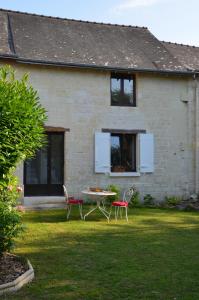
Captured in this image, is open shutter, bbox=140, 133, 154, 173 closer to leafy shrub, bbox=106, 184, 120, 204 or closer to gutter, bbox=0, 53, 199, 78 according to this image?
leafy shrub, bbox=106, 184, 120, 204

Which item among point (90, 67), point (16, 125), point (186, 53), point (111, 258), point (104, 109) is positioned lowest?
point (111, 258)

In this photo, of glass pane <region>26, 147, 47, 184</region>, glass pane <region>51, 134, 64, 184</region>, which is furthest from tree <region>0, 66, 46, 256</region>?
glass pane <region>51, 134, 64, 184</region>

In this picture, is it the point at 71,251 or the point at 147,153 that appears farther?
the point at 147,153

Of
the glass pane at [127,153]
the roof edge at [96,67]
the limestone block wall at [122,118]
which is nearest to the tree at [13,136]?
the roof edge at [96,67]

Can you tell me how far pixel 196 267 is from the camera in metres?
6.75

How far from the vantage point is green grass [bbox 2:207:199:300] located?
18.1ft

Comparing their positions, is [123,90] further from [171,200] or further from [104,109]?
[171,200]

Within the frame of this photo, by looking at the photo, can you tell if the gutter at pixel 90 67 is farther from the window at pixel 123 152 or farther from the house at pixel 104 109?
the window at pixel 123 152

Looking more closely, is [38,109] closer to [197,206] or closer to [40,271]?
[40,271]

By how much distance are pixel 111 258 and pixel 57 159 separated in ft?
26.3

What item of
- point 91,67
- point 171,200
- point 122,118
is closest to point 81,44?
point 91,67

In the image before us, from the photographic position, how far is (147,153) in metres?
15.5

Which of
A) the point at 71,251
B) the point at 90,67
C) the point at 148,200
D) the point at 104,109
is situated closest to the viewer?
the point at 71,251

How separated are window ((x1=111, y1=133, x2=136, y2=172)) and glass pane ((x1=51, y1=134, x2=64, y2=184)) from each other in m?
1.85
